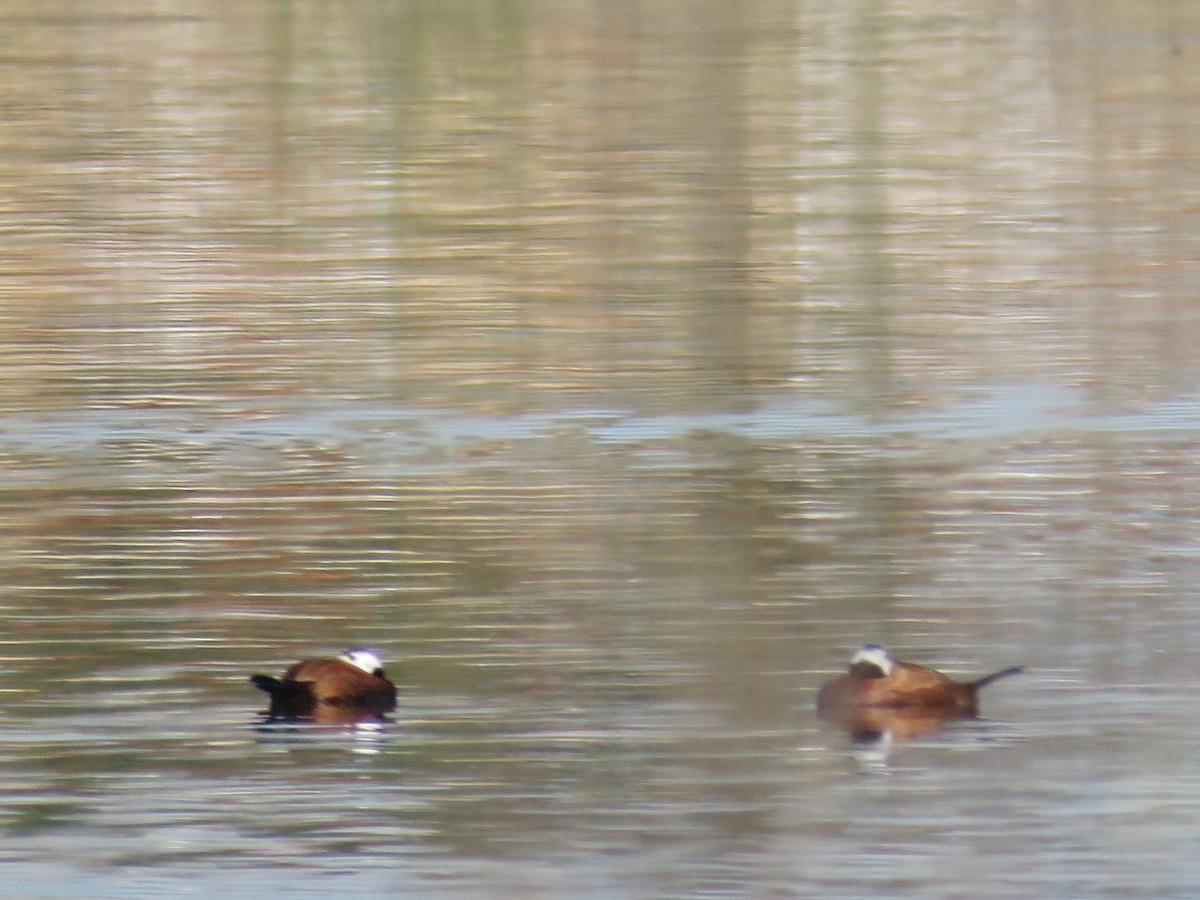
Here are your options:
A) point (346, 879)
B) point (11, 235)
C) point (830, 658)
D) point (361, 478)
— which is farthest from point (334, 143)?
point (346, 879)

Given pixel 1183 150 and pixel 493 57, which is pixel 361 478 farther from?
pixel 493 57

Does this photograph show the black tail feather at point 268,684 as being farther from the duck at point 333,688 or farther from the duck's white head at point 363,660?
the duck's white head at point 363,660

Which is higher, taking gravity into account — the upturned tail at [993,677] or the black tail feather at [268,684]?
the black tail feather at [268,684]

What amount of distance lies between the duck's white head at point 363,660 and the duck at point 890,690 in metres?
1.39

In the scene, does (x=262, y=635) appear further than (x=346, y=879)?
Yes

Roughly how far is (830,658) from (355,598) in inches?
77.8

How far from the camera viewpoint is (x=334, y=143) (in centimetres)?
2706

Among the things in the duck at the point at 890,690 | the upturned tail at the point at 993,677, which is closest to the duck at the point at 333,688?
the duck at the point at 890,690

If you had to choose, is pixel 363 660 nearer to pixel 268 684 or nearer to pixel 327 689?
pixel 327 689

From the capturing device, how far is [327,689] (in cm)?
951

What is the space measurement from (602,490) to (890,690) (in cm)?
385

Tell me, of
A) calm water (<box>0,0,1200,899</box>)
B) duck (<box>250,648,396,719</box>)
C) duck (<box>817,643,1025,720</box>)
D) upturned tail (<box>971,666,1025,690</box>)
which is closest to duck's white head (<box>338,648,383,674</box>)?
duck (<box>250,648,396,719</box>)

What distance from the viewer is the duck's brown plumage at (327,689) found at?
952 centimetres

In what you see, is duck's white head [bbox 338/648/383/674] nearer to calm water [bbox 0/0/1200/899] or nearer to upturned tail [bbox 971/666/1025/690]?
calm water [bbox 0/0/1200/899]
